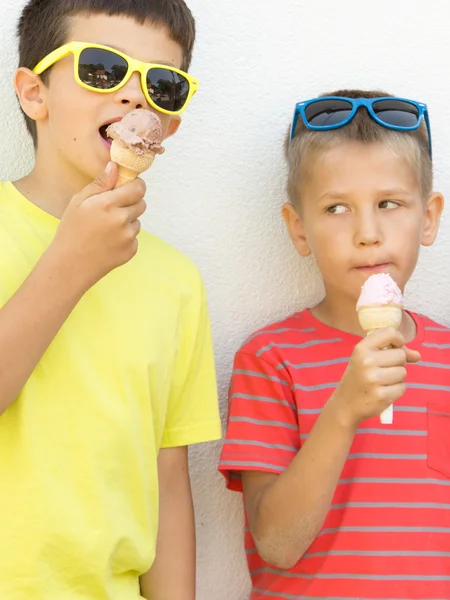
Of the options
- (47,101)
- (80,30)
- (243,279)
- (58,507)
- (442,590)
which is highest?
(80,30)

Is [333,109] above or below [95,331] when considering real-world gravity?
above

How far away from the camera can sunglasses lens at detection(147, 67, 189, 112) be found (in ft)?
6.98

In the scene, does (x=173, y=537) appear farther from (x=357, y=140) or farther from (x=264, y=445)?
(x=357, y=140)

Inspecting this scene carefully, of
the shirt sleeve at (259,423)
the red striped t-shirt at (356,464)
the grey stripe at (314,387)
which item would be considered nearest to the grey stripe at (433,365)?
the red striped t-shirt at (356,464)

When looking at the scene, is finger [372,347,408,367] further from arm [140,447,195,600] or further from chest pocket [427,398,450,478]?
arm [140,447,195,600]

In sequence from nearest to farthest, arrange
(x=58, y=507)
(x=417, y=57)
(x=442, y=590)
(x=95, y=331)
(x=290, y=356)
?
(x=58, y=507)
(x=95, y=331)
(x=442, y=590)
(x=290, y=356)
(x=417, y=57)

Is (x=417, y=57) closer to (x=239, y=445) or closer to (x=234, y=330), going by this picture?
(x=234, y=330)

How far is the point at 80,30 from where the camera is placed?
2172 millimetres

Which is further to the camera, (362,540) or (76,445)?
(362,540)

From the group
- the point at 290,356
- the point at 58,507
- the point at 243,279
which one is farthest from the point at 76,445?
the point at 243,279

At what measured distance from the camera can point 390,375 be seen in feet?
6.59

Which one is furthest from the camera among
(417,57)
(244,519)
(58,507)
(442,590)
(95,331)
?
(417,57)

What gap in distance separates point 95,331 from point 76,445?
0.26 m

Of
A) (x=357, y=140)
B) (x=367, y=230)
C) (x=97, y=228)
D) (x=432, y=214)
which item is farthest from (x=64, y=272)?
(x=432, y=214)
